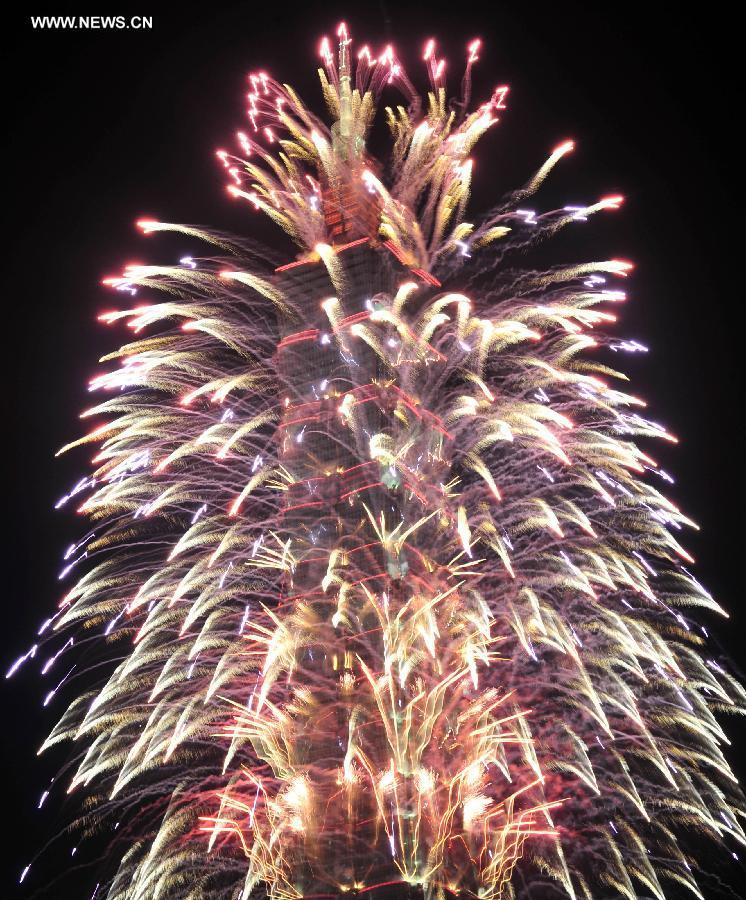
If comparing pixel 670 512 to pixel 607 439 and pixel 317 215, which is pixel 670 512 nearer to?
pixel 607 439

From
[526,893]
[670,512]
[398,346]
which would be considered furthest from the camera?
[398,346]

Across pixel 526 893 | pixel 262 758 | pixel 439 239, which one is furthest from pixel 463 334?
pixel 526 893

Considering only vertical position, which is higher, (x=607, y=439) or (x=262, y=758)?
(x=607, y=439)

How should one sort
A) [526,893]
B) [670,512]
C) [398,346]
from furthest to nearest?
[398,346], [526,893], [670,512]

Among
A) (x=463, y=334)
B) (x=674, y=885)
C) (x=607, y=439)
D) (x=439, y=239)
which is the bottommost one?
(x=674, y=885)

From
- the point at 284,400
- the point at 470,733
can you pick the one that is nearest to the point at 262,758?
the point at 470,733

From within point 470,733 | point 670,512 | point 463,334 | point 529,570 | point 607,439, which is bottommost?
point 470,733

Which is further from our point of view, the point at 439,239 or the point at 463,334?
the point at 439,239

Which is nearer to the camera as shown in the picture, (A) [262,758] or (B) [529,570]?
(B) [529,570]

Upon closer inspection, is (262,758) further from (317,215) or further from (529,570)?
(317,215)
